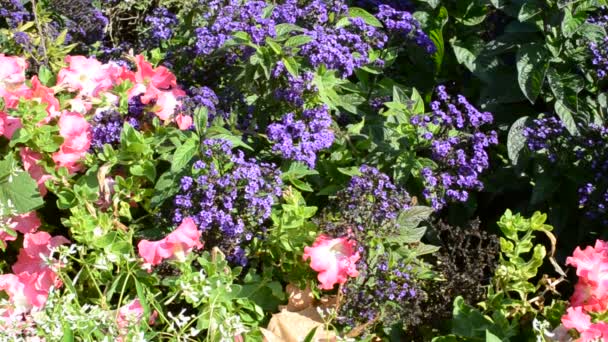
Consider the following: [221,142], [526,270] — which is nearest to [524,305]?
[526,270]

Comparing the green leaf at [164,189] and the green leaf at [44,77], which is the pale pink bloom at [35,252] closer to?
the green leaf at [164,189]

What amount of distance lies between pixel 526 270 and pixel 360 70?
38.7 inches

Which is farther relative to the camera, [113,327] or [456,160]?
[456,160]

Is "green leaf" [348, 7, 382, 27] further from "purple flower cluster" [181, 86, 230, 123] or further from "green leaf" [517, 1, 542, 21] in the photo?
"purple flower cluster" [181, 86, 230, 123]

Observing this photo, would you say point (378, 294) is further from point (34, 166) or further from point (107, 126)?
point (34, 166)

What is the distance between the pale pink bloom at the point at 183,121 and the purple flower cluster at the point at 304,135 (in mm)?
266

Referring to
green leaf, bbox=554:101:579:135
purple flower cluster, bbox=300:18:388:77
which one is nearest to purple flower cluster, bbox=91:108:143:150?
purple flower cluster, bbox=300:18:388:77

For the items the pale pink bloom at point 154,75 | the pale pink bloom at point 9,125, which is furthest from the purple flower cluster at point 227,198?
the pale pink bloom at point 9,125

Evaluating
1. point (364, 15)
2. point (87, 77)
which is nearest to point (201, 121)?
point (87, 77)

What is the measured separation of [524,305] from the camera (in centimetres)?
257

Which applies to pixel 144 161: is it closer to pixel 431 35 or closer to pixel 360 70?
pixel 360 70

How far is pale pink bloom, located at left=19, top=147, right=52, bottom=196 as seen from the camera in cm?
285

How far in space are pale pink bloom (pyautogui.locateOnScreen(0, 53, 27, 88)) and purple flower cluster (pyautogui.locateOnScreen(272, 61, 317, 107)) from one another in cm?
75

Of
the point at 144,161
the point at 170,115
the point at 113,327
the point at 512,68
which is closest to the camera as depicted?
the point at 113,327
